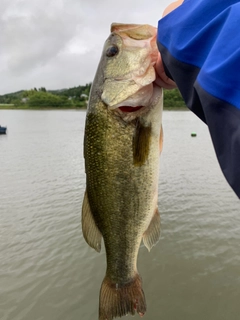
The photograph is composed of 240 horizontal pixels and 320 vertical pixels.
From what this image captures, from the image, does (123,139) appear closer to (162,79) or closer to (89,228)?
(162,79)

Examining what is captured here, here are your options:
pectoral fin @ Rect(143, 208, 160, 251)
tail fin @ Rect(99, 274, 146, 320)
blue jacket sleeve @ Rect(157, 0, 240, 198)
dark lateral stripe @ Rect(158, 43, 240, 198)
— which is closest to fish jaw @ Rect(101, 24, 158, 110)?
blue jacket sleeve @ Rect(157, 0, 240, 198)

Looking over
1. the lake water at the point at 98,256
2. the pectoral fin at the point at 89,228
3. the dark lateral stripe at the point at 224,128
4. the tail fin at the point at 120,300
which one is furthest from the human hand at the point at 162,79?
the lake water at the point at 98,256

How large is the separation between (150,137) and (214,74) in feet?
3.40

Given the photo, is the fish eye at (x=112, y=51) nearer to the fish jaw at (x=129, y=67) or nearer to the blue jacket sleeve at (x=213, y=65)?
the fish jaw at (x=129, y=67)

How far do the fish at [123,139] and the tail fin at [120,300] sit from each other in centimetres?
39

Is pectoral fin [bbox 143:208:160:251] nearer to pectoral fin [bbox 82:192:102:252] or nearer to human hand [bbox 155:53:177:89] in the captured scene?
pectoral fin [bbox 82:192:102:252]

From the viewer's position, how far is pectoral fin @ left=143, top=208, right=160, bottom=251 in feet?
7.30

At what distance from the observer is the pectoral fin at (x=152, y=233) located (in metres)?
2.22

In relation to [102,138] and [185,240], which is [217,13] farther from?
[185,240]

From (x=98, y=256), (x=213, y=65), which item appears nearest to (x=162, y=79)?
(x=213, y=65)

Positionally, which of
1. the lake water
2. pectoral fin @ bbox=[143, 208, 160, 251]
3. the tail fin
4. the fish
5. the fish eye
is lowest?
the lake water

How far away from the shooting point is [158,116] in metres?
1.94

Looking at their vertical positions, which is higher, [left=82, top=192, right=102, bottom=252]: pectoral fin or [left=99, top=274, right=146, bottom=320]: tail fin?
[left=82, top=192, right=102, bottom=252]: pectoral fin

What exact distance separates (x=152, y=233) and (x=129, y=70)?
1.23 metres
